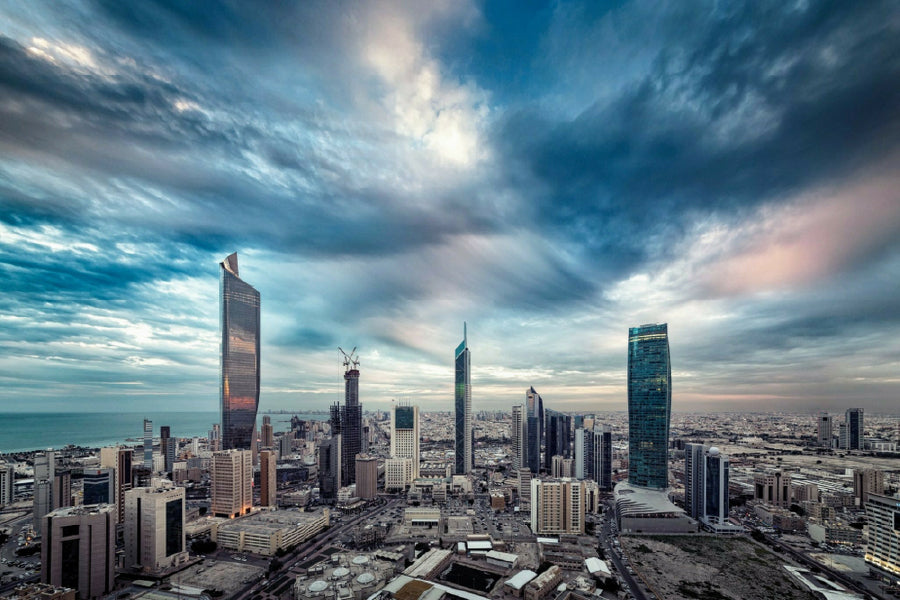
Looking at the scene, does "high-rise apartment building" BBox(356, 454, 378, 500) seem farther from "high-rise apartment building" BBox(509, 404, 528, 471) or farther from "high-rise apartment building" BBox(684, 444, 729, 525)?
"high-rise apartment building" BBox(684, 444, 729, 525)

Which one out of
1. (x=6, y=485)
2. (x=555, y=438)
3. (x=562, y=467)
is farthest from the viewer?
(x=555, y=438)

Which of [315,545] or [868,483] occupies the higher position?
[868,483]

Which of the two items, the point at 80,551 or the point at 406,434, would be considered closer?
the point at 80,551

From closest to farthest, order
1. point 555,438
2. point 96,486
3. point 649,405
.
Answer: point 96,486
point 649,405
point 555,438

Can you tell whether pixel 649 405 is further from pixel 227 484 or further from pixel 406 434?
pixel 227 484

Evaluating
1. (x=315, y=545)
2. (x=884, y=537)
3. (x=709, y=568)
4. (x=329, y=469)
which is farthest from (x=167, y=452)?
(x=884, y=537)

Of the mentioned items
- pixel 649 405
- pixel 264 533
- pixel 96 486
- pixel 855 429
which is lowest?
pixel 855 429

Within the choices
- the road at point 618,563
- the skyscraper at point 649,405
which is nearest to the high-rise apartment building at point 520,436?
the skyscraper at point 649,405
